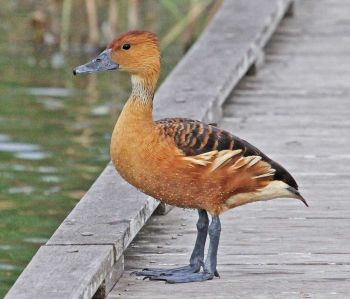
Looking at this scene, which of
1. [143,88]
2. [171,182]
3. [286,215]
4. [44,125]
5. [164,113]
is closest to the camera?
[171,182]

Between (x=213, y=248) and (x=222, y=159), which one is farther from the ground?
(x=222, y=159)

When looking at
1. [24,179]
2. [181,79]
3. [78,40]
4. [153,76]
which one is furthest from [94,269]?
[78,40]

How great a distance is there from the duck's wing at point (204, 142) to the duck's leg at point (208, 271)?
0.94ft

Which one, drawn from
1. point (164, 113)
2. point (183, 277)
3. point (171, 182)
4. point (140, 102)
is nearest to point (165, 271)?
point (183, 277)

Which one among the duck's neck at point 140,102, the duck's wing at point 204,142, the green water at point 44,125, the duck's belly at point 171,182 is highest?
the duck's neck at point 140,102

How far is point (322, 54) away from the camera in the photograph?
10203 millimetres

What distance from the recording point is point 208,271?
17.3 feet

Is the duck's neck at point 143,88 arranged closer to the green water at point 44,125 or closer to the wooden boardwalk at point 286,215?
the wooden boardwalk at point 286,215

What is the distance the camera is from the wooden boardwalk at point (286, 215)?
5.23m

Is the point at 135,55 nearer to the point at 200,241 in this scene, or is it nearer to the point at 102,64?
the point at 102,64

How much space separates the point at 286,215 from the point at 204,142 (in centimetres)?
116

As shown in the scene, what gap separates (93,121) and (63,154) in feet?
3.39

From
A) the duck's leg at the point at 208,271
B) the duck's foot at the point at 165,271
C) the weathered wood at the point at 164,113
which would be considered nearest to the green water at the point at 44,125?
the weathered wood at the point at 164,113

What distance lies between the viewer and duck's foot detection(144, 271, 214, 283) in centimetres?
524
